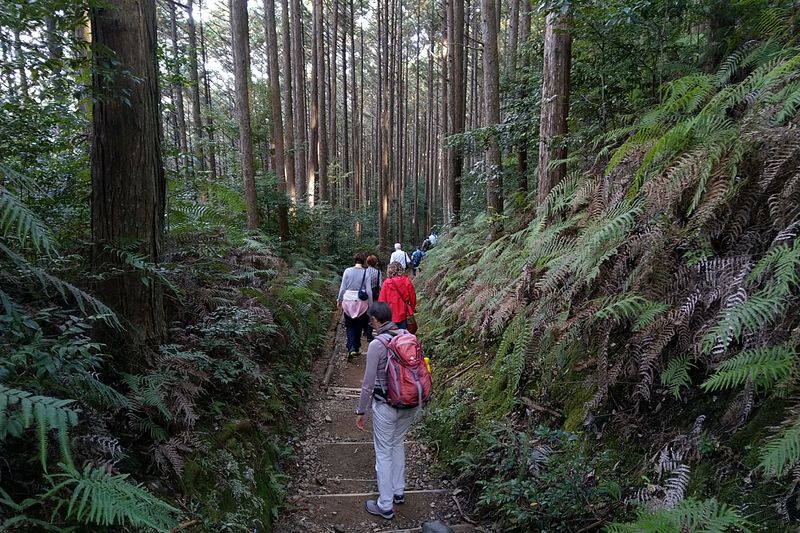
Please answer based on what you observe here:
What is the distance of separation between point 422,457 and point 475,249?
5.53 meters

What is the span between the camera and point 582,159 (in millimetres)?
6230

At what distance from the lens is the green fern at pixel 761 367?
227 cm

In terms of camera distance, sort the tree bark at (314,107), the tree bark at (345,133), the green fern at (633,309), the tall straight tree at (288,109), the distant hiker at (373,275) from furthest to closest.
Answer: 1. the tree bark at (345,133)
2. the tree bark at (314,107)
3. the tall straight tree at (288,109)
4. the distant hiker at (373,275)
5. the green fern at (633,309)

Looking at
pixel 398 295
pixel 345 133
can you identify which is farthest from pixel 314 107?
pixel 398 295

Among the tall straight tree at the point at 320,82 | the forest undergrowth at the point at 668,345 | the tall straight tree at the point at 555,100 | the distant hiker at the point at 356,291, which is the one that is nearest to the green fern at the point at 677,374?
the forest undergrowth at the point at 668,345

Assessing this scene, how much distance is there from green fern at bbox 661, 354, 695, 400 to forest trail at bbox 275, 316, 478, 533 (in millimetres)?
1957

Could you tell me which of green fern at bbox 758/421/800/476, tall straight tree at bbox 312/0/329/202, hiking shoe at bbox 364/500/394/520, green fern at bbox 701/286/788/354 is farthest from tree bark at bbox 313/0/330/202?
green fern at bbox 758/421/800/476

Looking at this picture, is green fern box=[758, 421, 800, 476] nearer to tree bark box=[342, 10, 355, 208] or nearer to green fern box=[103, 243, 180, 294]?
green fern box=[103, 243, 180, 294]

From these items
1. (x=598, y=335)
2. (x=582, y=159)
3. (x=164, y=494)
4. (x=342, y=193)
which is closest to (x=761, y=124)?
A: (x=598, y=335)

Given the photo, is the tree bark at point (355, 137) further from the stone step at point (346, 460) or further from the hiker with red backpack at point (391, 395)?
the hiker with red backpack at point (391, 395)

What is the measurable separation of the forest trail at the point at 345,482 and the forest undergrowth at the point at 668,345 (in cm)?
36

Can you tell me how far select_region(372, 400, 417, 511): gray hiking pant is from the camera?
3.97m

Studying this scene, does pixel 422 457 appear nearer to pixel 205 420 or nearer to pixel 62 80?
pixel 205 420

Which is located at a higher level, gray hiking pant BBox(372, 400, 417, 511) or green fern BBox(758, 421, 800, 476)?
green fern BBox(758, 421, 800, 476)
